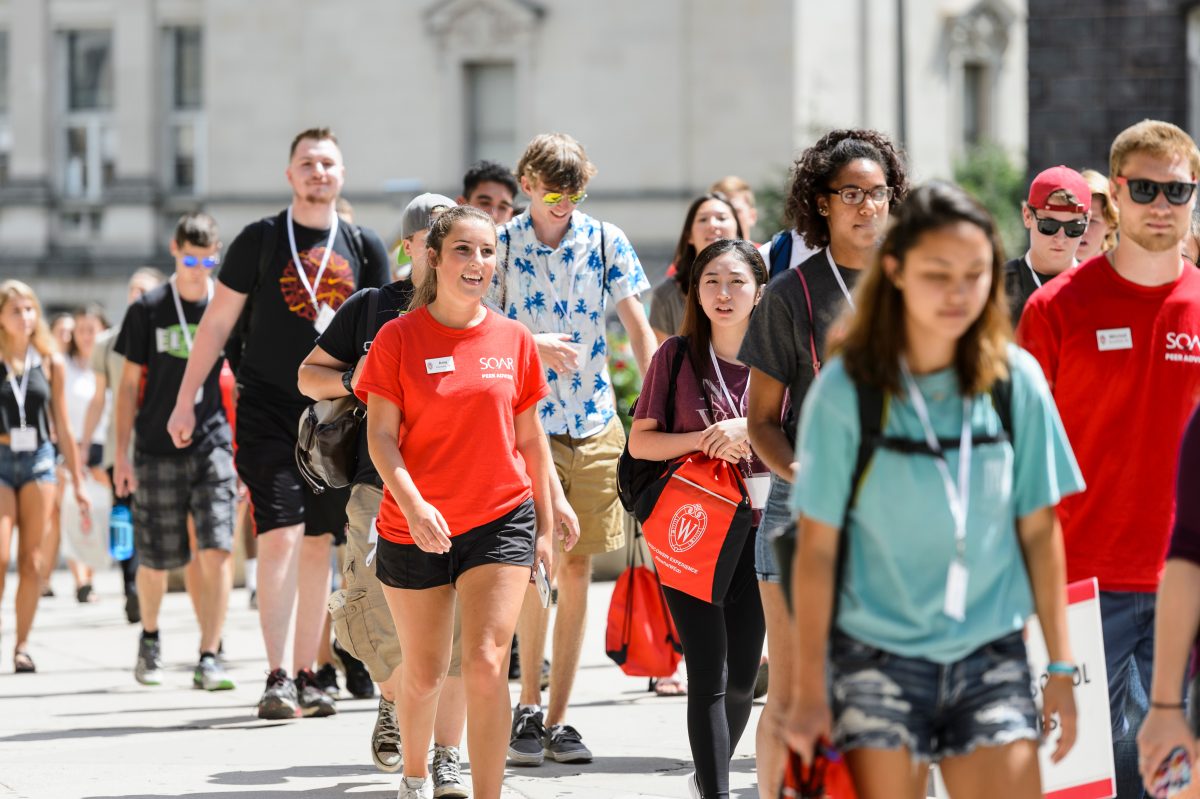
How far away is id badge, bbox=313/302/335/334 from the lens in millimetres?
8195

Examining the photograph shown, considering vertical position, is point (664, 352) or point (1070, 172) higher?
point (1070, 172)

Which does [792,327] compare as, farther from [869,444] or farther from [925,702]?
[925,702]

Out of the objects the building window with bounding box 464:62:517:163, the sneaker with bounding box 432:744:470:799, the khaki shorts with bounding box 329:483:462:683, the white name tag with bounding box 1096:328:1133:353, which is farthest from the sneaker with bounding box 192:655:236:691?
the building window with bounding box 464:62:517:163

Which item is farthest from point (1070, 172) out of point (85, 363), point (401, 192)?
point (401, 192)

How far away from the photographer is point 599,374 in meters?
7.55

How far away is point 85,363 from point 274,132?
56.6ft

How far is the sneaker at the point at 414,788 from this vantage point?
6.19 m

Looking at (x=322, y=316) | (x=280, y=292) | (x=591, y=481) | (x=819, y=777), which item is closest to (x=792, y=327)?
(x=819, y=777)

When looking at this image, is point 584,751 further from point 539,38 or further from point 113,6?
point 113,6

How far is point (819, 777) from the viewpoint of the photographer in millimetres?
3730

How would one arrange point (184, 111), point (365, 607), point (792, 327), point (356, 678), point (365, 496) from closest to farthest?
point (792, 327) < point (365, 607) < point (365, 496) < point (356, 678) < point (184, 111)

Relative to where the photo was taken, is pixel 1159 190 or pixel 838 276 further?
pixel 838 276

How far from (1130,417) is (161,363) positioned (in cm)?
614

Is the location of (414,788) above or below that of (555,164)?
below
